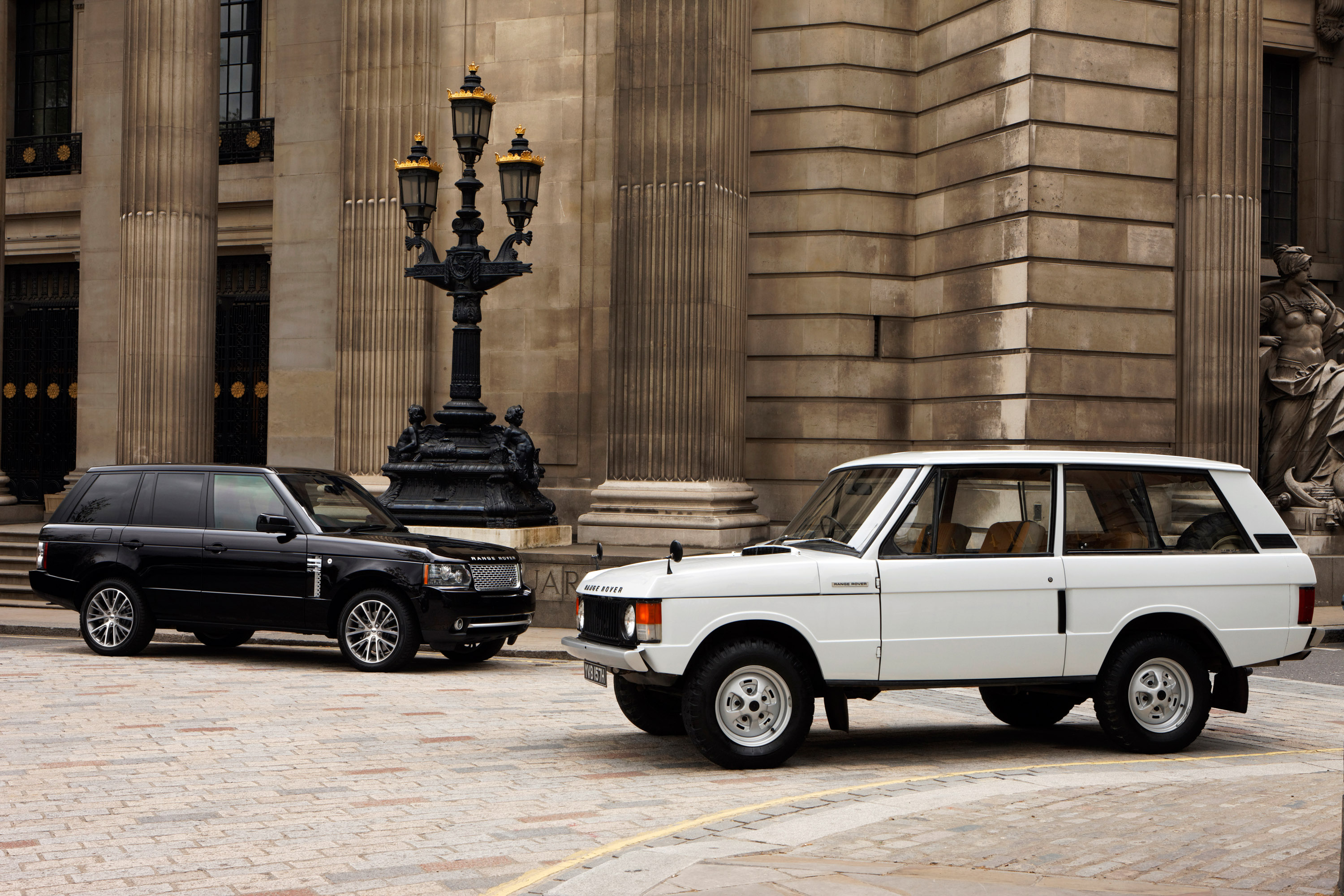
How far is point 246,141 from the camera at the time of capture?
89.4 feet

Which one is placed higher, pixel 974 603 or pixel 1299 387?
pixel 1299 387

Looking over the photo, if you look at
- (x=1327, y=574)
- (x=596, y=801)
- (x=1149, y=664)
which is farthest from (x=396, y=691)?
(x=1327, y=574)

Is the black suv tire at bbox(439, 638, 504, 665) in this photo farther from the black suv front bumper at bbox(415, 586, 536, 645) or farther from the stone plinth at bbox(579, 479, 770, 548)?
the stone plinth at bbox(579, 479, 770, 548)

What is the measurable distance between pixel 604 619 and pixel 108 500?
7955 millimetres

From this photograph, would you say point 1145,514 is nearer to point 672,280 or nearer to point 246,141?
point 672,280

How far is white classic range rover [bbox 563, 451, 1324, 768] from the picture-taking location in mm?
8633

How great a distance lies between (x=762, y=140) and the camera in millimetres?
21203

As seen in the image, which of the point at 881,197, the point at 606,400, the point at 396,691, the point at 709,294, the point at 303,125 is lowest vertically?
the point at 396,691

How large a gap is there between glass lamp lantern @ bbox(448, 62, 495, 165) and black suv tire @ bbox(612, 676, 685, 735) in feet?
28.4

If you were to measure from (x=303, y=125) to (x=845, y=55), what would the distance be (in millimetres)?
9745

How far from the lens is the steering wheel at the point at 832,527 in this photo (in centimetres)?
923

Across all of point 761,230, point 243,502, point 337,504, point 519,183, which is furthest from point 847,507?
point 761,230

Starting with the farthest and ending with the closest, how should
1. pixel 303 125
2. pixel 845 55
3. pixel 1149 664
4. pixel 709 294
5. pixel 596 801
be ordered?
pixel 303 125
pixel 845 55
pixel 709 294
pixel 1149 664
pixel 596 801

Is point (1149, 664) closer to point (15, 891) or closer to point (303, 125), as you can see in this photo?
point (15, 891)
